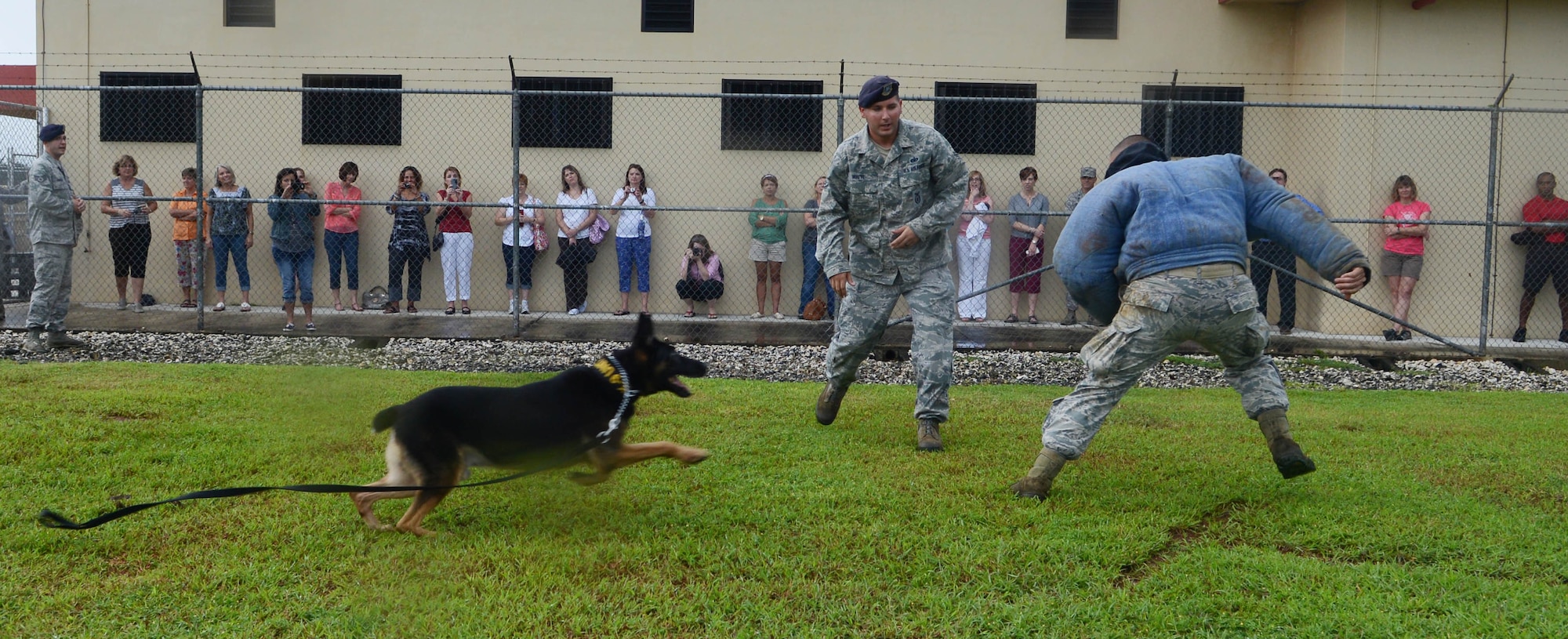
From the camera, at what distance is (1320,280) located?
13.4 metres

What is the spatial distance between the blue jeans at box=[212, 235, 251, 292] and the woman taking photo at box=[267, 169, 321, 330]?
0.48 meters

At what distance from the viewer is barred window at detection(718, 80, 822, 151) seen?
47.3 feet

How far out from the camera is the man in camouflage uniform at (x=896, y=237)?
19.8 ft

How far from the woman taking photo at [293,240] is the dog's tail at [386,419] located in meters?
8.44

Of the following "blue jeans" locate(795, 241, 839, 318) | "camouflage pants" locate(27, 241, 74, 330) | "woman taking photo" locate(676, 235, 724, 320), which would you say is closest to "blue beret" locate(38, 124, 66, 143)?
"camouflage pants" locate(27, 241, 74, 330)

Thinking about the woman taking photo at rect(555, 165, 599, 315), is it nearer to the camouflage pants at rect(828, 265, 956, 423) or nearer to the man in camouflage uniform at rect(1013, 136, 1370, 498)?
the camouflage pants at rect(828, 265, 956, 423)

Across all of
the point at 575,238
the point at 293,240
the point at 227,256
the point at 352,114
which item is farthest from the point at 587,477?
the point at 352,114

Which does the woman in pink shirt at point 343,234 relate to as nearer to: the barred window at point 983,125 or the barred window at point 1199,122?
the barred window at point 983,125

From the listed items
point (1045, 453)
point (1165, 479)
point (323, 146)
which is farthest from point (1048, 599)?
point (323, 146)

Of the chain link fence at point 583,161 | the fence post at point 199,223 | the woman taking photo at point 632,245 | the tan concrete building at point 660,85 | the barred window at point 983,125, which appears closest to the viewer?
the fence post at point 199,223

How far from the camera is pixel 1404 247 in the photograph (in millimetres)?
12656

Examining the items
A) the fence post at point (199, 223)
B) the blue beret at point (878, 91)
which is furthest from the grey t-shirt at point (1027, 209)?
the fence post at point (199, 223)

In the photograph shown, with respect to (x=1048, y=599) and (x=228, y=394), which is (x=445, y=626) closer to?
(x=1048, y=599)

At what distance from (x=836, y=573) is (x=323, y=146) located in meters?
12.7
